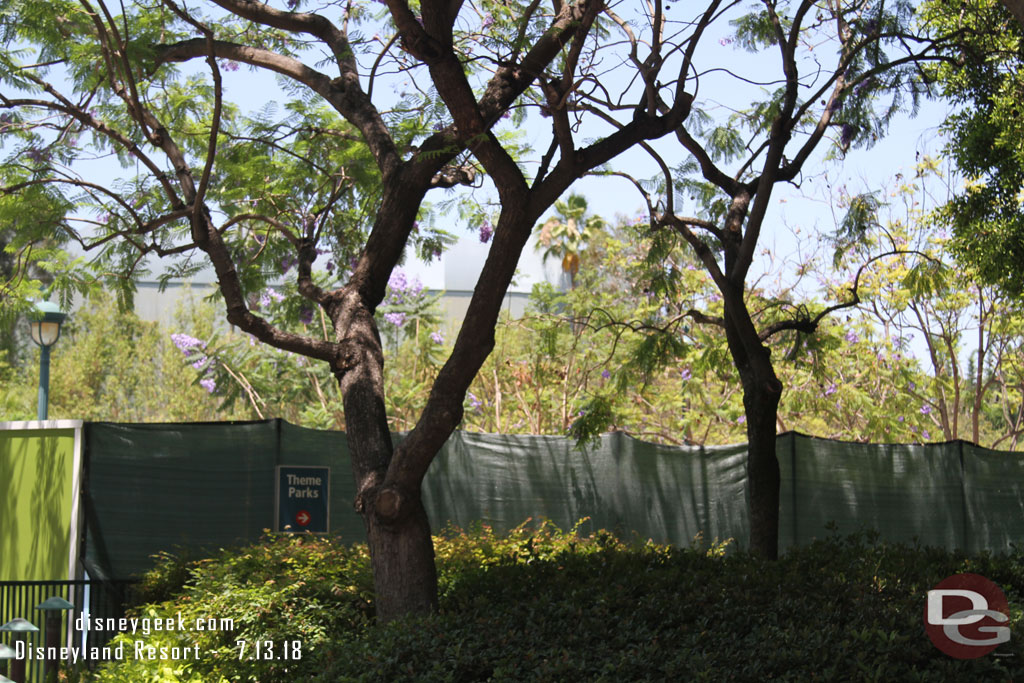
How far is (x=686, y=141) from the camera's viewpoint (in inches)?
374

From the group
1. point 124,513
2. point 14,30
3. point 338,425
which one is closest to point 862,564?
point 124,513

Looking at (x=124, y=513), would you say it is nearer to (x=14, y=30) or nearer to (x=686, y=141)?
(x=14, y=30)

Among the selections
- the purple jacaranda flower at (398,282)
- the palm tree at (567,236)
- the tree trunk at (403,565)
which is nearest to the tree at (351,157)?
the tree trunk at (403,565)

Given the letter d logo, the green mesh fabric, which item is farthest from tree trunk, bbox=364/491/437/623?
the green mesh fabric

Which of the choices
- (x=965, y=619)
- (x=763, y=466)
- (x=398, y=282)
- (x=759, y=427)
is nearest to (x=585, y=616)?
(x=965, y=619)

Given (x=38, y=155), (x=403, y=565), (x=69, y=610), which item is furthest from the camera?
(x=38, y=155)

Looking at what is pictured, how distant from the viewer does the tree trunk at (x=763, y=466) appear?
8133mm

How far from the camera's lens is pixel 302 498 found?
373 inches

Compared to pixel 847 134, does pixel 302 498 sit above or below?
below

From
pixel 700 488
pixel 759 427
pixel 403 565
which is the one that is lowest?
pixel 403 565

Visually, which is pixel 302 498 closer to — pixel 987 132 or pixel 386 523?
pixel 386 523

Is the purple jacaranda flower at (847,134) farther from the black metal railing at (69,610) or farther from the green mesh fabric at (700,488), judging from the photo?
the black metal railing at (69,610)

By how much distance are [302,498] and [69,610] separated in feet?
7.67

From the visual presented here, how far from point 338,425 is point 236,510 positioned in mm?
11313
